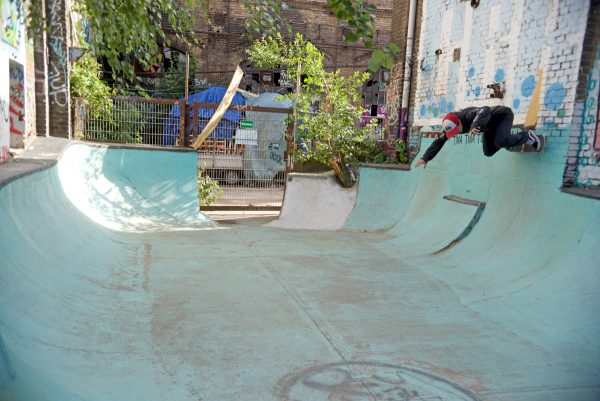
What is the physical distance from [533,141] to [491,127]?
1.91 ft

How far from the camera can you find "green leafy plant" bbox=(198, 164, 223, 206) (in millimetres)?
11086

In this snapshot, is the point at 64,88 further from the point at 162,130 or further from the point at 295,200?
the point at 295,200

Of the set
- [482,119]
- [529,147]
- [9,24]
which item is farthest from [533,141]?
[9,24]

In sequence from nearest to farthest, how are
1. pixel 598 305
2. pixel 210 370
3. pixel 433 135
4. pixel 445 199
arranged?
pixel 210 370 < pixel 598 305 < pixel 445 199 < pixel 433 135

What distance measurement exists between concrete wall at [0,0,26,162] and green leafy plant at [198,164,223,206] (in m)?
3.87

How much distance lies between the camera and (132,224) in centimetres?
843

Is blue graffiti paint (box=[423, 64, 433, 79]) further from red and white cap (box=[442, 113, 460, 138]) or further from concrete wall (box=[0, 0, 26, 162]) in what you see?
concrete wall (box=[0, 0, 26, 162])

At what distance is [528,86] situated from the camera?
7.12m

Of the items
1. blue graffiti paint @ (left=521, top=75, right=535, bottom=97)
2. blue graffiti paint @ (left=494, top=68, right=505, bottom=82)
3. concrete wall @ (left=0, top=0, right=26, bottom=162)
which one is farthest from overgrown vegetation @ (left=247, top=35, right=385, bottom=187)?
concrete wall @ (left=0, top=0, right=26, bottom=162)

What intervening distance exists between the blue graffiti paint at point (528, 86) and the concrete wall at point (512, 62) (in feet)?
0.05

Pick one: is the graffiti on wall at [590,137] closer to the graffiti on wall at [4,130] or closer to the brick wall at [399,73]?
the brick wall at [399,73]

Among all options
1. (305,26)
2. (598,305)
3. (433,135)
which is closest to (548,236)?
(598,305)

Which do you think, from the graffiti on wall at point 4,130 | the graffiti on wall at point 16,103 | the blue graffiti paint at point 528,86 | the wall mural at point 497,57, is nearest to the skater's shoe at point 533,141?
the wall mural at point 497,57

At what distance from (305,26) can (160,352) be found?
71.7ft
